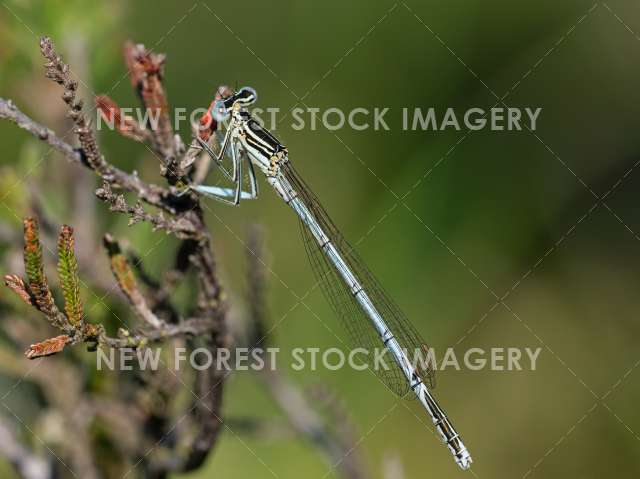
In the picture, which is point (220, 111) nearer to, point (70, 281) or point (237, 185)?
point (237, 185)

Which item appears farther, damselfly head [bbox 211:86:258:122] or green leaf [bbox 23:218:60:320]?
damselfly head [bbox 211:86:258:122]

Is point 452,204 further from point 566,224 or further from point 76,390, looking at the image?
point 76,390

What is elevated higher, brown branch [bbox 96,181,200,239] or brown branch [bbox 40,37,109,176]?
brown branch [bbox 40,37,109,176]

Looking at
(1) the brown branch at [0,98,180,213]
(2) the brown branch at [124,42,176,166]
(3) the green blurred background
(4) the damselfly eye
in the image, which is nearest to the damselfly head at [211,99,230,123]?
(4) the damselfly eye

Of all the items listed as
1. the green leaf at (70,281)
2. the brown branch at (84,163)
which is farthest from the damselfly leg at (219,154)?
the green leaf at (70,281)

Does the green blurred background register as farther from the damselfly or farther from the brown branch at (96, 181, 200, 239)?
the brown branch at (96, 181, 200, 239)

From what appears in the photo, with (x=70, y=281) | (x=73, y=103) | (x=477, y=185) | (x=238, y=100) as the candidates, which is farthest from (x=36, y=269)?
(x=477, y=185)

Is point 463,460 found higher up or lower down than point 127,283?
higher up

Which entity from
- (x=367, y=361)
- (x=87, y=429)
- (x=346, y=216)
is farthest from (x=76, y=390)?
(x=346, y=216)
